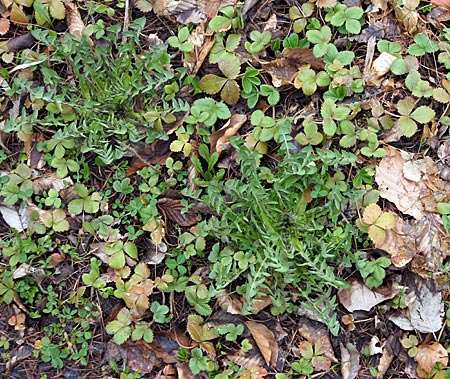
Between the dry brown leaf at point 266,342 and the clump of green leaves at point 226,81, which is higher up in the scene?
the clump of green leaves at point 226,81

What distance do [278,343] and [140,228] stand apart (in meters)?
0.84

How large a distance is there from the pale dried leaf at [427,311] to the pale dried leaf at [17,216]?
6.09ft

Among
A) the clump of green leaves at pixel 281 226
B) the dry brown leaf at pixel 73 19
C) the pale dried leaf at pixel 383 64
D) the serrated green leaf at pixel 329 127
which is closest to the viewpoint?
the clump of green leaves at pixel 281 226

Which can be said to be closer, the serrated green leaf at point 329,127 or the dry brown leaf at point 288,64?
the serrated green leaf at point 329,127

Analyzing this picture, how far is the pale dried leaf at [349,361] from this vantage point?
2502 millimetres

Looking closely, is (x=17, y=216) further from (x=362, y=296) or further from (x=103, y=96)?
(x=362, y=296)

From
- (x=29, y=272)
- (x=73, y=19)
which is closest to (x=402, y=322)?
(x=29, y=272)

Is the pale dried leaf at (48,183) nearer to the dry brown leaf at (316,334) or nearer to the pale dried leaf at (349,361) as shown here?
the dry brown leaf at (316,334)

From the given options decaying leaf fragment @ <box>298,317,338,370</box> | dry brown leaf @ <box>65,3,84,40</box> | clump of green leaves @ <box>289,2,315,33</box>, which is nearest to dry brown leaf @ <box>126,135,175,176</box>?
dry brown leaf @ <box>65,3,84,40</box>

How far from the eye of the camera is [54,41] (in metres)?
2.67

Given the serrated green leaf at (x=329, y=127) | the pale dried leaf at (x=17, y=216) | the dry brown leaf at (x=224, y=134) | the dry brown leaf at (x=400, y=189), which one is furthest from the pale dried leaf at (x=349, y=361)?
the pale dried leaf at (x=17, y=216)

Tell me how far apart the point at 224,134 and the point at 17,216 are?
1085 mm

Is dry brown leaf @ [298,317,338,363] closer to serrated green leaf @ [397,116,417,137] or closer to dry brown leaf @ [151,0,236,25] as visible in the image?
serrated green leaf @ [397,116,417,137]

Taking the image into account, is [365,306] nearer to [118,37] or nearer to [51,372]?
[51,372]
